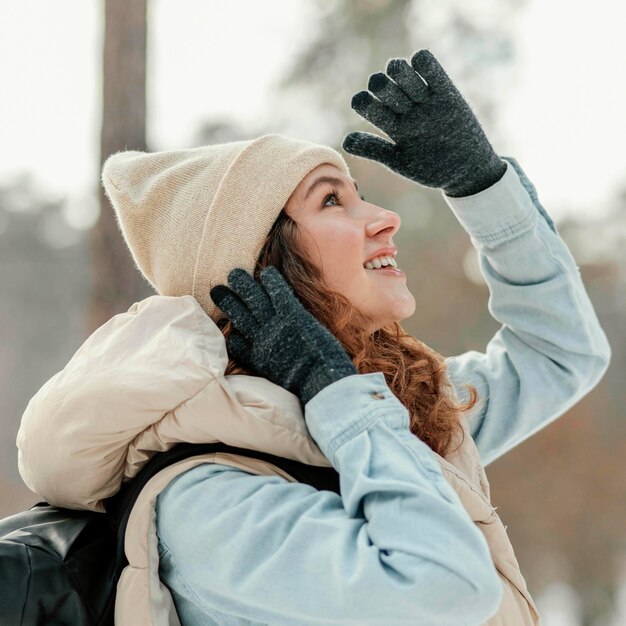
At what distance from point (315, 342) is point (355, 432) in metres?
0.17

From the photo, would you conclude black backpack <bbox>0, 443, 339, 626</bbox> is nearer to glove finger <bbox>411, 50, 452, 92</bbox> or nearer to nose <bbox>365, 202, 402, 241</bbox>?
nose <bbox>365, 202, 402, 241</bbox>

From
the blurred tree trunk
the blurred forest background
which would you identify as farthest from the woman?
the blurred forest background

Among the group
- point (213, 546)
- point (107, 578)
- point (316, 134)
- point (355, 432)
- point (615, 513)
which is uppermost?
point (355, 432)

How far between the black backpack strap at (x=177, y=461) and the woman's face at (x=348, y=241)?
0.40 m

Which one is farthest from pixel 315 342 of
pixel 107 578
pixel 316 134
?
pixel 316 134

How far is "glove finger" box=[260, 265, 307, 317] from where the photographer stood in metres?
1.44

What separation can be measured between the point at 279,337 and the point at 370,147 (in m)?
0.59

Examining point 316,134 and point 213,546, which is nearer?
point 213,546

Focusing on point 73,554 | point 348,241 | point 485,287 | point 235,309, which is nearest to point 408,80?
point 348,241

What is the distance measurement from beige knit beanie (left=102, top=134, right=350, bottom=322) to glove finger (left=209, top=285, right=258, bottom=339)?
6 cm

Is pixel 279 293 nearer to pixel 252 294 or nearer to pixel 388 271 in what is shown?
pixel 252 294

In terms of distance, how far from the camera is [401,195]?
30.6ft

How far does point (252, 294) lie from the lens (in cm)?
151

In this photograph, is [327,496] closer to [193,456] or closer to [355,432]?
[355,432]
